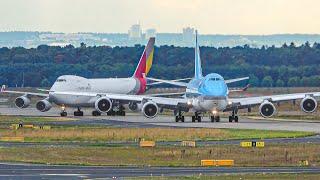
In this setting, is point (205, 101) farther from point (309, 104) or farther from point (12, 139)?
point (12, 139)

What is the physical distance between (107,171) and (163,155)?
1025cm

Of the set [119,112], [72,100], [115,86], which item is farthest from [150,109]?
[115,86]

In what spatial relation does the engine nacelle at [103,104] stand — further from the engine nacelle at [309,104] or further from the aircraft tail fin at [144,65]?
the aircraft tail fin at [144,65]

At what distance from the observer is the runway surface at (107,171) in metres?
57.4

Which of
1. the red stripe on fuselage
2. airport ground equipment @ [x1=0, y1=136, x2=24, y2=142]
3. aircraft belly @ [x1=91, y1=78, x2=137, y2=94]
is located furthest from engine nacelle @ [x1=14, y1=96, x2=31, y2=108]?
airport ground equipment @ [x1=0, y1=136, x2=24, y2=142]

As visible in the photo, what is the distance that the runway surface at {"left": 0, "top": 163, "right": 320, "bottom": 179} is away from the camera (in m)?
57.4

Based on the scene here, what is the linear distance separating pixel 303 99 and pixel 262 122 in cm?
430

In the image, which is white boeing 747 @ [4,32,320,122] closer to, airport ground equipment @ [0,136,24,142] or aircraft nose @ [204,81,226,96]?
aircraft nose @ [204,81,226,96]

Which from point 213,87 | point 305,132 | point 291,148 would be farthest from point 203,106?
point 291,148

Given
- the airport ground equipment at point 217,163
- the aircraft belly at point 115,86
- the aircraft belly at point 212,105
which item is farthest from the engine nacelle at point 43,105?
the airport ground equipment at point 217,163

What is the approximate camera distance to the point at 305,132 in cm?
9069

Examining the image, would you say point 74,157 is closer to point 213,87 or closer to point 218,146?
point 218,146

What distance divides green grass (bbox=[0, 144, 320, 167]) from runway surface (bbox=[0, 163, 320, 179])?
243 cm

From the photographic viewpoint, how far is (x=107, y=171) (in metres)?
59.8
